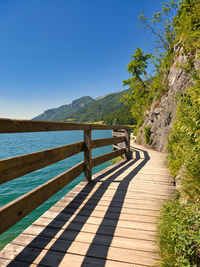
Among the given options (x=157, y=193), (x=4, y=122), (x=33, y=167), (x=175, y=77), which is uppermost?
(x=175, y=77)

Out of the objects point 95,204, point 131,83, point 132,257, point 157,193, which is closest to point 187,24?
point 157,193

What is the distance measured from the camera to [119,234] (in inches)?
82.0

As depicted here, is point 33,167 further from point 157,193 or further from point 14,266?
point 157,193

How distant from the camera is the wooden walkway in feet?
5.51

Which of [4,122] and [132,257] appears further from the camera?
[132,257]

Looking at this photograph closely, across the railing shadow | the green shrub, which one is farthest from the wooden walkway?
the green shrub

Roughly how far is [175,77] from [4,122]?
1145cm

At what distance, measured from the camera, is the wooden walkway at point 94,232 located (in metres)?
1.68

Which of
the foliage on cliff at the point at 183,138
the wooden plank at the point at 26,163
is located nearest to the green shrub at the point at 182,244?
the foliage on cliff at the point at 183,138

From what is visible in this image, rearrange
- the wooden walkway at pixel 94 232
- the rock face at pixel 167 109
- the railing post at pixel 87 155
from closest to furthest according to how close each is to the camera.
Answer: the wooden walkway at pixel 94 232
the railing post at pixel 87 155
the rock face at pixel 167 109

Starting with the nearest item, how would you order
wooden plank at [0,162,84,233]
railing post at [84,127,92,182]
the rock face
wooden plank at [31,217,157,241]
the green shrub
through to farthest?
the green shrub, wooden plank at [0,162,84,233], wooden plank at [31,217,157,241], railing post at [84,127,92,182], the rock face

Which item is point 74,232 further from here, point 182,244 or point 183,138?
point 183,138

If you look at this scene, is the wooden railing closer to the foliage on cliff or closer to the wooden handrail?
the wooden handrail

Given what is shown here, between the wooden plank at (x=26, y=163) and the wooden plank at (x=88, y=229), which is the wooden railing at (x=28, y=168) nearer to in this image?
the wooden plank at (x=26, y=163)
